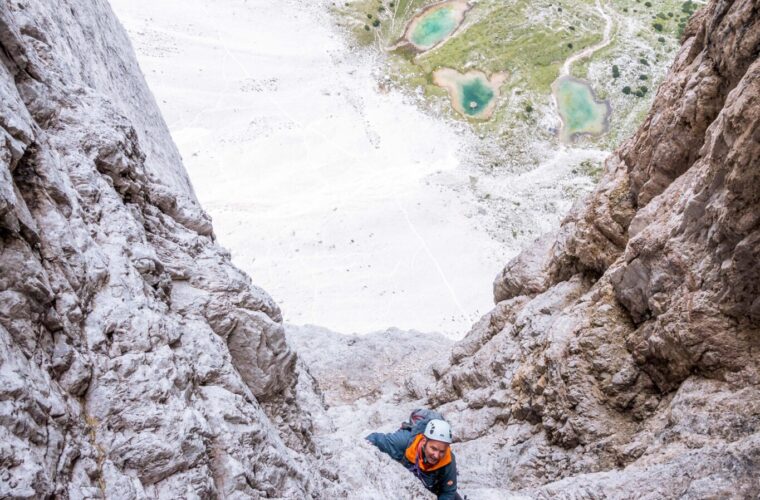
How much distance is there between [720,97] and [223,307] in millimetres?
10932

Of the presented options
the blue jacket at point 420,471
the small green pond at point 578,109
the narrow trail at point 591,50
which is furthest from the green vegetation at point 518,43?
the blue jacket at point 420,471

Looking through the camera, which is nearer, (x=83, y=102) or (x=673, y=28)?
(x=83, y=102)

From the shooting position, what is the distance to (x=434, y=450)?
10883 millimetres

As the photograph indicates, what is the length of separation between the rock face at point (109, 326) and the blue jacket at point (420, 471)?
7.62 ft

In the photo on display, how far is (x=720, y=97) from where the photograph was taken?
10.5 m

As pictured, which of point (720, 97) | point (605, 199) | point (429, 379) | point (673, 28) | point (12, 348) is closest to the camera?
point (12, 348)

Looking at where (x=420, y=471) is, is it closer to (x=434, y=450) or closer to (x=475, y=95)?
(x=434, y=450)

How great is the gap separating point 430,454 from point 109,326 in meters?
7.15

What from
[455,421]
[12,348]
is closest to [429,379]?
[455,421]

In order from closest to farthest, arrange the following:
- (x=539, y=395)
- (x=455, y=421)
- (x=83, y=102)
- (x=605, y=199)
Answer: (x=83, y=102) → (x=539, y=395) → (x=605, y=199) → (x=455, y=421)

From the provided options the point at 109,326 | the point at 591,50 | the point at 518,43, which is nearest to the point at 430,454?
the point at 109,326

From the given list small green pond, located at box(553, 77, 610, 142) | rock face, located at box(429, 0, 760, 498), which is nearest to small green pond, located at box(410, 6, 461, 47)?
small green pond, located at box(553, 77, 610, 142)

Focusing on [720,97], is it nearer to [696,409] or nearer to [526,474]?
[696,409]

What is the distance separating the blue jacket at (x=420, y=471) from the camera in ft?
36.3
